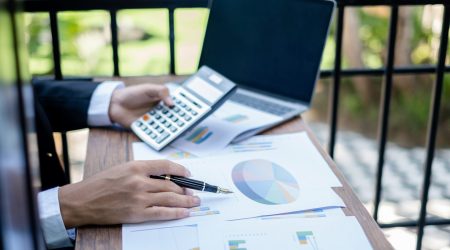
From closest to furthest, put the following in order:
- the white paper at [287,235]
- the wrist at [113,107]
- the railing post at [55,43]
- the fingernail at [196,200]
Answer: the white paper at [287,235] < the fingernail at [196,200] < the wrist at [113,107] < the railing post at [55,43]

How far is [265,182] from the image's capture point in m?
1.08

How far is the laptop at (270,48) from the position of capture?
1358mm

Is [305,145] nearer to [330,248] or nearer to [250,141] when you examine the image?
[250,141]

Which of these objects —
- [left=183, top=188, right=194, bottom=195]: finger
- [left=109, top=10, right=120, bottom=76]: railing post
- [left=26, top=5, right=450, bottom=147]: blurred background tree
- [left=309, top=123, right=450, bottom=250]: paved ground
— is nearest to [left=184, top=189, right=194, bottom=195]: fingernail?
[left=183, top=188, right=194, bottom=195]: finger

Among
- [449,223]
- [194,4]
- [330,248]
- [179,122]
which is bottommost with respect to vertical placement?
[449,223]

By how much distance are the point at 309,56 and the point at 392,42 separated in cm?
28

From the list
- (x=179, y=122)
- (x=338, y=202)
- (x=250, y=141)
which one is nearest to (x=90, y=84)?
(x=179, y=122)

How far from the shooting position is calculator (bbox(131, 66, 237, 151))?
1.23 m

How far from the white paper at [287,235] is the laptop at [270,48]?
1.19 ft

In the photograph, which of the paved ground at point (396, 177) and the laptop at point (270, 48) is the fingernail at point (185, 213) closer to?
the laptop at point (270, 48)

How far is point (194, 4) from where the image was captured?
1512 mm

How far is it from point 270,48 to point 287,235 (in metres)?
0.61

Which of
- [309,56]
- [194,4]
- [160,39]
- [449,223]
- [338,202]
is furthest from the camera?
[160,39]

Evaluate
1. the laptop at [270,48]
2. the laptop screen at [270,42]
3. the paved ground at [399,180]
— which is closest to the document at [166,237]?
the laptop at [270,48]
